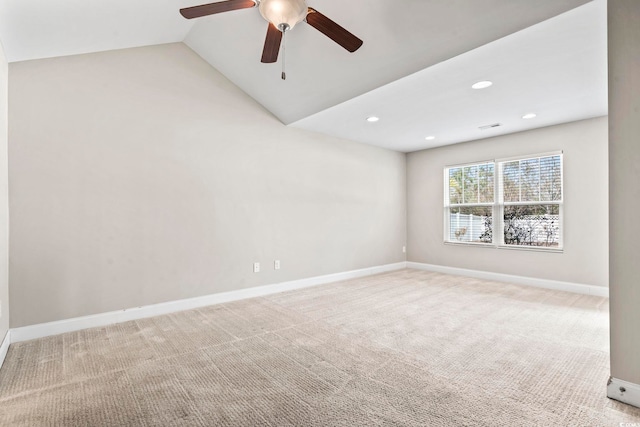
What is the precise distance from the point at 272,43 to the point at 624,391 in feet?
10.4

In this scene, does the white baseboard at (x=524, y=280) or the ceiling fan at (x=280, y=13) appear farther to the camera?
the white baseboard at (x=524, y=280)

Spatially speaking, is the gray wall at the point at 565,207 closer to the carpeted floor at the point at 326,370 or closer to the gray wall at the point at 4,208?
the carpeted floor at the point at 326,370

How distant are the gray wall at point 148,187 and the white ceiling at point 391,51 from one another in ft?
1.01

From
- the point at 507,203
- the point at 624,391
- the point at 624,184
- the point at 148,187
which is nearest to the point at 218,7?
the point at 148,187

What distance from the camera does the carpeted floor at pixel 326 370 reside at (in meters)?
1.73

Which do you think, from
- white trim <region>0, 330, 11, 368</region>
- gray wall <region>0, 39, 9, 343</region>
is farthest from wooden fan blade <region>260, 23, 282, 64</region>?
white trim <region>0, 330, 11, 368</region>

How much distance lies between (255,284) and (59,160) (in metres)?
2.53

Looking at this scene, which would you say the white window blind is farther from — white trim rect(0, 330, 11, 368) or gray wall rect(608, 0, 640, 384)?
white trim rect(0, 330, 11, 368)

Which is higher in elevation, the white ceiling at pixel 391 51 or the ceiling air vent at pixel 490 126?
the white ceiling at pixel 391 51

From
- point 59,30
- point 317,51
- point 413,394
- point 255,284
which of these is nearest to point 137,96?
point 59,30

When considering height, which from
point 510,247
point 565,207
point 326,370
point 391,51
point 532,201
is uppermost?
point 391,51

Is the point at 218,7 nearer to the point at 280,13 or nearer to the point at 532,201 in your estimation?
the point at 280,13

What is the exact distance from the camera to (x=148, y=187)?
3449 millimetres

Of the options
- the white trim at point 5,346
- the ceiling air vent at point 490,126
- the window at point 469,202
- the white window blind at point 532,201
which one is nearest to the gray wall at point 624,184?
the ceiling air vent at point 490,126
